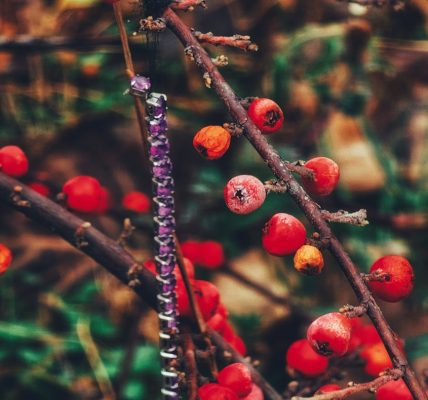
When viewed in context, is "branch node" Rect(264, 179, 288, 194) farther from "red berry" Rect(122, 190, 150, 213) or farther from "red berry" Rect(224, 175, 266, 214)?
"red berry" Rect(122, 190, 150, 213)

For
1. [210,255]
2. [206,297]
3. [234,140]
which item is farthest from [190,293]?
[234,140]

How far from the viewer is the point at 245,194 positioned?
504 millimetres

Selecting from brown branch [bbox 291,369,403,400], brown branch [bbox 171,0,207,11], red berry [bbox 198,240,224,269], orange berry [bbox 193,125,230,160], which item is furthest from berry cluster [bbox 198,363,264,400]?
red berry [bbox 198,240,224,269]

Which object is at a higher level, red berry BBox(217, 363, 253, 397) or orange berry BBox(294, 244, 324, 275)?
orange berry BBox(294, 244, 324, 275)

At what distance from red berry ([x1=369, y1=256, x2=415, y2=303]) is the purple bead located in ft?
0.78

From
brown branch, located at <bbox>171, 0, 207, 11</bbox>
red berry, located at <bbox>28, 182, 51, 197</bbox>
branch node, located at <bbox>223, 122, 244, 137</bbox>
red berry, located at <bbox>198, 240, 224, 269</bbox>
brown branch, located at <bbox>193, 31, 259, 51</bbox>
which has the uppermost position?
brown branch, located at <bbox>171, 0, 207, 11</bbox>

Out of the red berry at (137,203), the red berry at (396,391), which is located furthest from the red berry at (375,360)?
the red berry at (137,203)

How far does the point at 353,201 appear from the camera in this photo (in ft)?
4.05

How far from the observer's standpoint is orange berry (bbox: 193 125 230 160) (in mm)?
512

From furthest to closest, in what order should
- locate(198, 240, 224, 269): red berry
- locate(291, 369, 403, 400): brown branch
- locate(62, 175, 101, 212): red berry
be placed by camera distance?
locate(198, 240, 224, 269): red berry, locate(62, 175, 101, 212): red berry, locate(291, 369, 403, 400): brown branch

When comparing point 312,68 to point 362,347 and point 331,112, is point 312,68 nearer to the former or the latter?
point 331,112

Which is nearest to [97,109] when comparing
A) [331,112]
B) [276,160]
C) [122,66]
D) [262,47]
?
[122,66]

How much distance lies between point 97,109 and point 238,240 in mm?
364

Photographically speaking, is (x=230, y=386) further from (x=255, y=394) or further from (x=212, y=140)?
(x=212, y=140)
